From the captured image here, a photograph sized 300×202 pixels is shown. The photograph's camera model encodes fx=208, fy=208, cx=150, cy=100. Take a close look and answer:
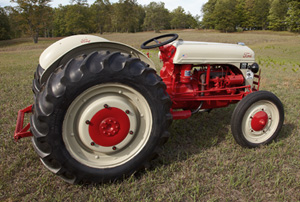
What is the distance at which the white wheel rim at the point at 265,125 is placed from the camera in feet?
8.57

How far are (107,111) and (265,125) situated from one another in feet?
6.73

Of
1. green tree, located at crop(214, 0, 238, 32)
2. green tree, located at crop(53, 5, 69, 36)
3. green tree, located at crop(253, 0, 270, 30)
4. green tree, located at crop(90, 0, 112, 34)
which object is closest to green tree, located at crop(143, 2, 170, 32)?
green tree, located at crop(90, 0, 112, 34)

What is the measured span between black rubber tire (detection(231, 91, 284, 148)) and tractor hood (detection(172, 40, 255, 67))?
592mm

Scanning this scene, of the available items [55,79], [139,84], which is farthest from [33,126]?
[139,84]

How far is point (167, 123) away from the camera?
80.0 inches

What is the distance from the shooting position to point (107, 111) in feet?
6.27

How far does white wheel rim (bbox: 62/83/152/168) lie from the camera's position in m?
1.83

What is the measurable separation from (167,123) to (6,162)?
185 centimetres

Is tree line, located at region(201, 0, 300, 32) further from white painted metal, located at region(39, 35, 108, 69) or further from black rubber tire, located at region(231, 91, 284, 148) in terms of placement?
white painted metal, located at region(39, 35, 108, 69)

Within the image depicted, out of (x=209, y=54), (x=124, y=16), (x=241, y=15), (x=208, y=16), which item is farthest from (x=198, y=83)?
(x=241, y=15)

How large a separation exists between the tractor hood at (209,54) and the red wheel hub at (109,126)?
3.42 feet

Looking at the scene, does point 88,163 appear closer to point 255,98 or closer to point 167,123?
point 167,123

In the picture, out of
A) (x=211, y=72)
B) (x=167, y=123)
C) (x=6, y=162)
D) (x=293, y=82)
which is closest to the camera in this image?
(x=167, y=123)

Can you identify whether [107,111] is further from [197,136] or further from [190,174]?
[197,136]
